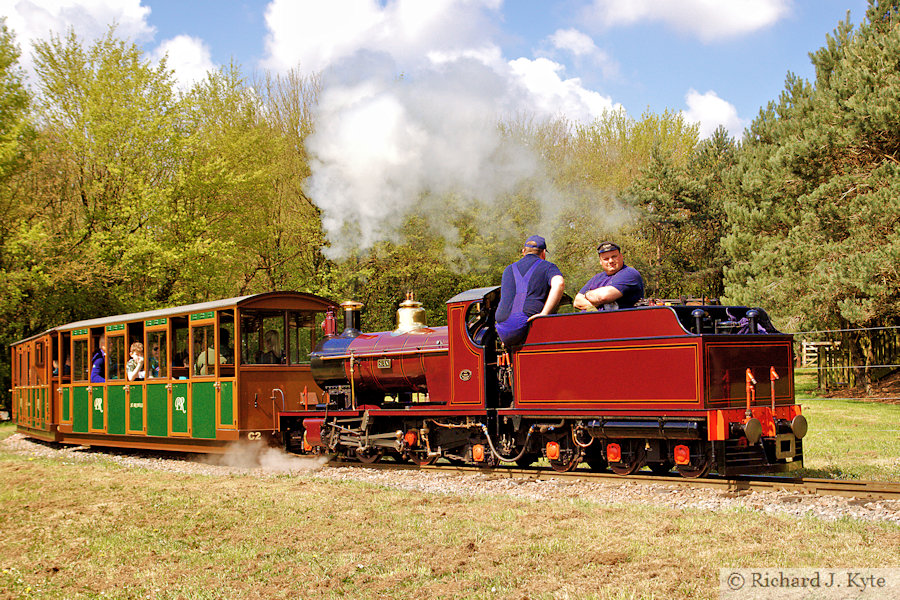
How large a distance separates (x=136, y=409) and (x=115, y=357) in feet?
4.32

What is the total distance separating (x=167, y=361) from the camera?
1374 cm

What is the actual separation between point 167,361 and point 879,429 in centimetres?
1264

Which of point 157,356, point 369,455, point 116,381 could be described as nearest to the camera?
point 369,455

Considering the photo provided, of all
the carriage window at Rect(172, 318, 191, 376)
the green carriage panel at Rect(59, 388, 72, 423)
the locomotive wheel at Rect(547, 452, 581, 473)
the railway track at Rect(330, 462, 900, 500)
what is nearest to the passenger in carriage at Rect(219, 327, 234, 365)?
the carriage window at Rect(172, 318, 191, 376)

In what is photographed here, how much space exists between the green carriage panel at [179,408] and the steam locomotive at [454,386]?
33 mm

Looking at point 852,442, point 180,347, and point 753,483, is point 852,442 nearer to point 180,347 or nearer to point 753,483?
point 753,483

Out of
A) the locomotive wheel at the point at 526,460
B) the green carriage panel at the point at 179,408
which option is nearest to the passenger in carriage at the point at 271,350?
the green carriage panel at the point at 179,408

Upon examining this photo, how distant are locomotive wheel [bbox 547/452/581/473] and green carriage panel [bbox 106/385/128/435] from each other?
Result: 29.1 feet

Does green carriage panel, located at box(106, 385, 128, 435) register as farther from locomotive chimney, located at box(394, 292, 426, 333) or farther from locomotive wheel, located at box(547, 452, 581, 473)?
locomotive wheel, located at box(547, 452, 581, 473)

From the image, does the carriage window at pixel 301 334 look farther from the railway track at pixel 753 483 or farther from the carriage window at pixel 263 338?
the railway track at pixel 753 483

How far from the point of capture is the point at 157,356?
14133 millimetres

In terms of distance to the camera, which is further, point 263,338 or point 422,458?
point 263,338

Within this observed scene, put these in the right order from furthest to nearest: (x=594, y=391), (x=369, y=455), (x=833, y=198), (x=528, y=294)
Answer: (x=833, y=198)
(x=369, y=455)
(x=528, y=294)
(x=594, y=391)

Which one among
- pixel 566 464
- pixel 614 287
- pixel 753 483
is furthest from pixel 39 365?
pixel 753 483
